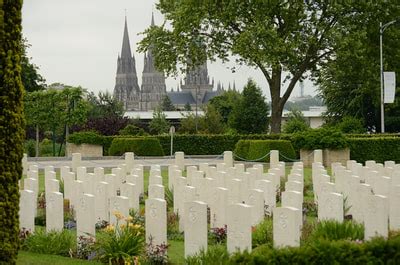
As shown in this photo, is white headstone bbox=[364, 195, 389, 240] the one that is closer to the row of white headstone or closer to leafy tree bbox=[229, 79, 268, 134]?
the row of white headstone

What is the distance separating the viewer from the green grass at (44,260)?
9.02 m

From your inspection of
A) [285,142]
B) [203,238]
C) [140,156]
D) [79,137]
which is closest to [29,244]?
[203,238]

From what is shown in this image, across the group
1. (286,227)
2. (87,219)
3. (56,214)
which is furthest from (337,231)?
(56,214)

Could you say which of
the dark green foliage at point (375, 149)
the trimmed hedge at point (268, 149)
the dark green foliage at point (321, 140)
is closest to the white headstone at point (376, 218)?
the dark green foliage at point (321, 140)

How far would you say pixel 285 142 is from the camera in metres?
27.8

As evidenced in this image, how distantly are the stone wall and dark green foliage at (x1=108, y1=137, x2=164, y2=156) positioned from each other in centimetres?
154

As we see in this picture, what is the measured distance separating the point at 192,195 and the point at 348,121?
28450 mm

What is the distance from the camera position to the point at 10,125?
7.77 metres

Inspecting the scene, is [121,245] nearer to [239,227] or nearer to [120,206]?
[120,206]

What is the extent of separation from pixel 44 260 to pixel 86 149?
2399 cm

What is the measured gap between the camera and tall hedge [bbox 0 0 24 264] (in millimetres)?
7676

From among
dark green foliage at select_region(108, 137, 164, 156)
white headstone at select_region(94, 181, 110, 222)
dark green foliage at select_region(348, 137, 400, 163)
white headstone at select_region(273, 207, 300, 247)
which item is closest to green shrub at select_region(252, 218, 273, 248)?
white headstone at select_region(273, 207, 300, 247)

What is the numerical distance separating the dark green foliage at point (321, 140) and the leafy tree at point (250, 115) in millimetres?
21759

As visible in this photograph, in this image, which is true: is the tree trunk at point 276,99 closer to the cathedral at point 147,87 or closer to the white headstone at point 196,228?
the white headstone at point 196,228
